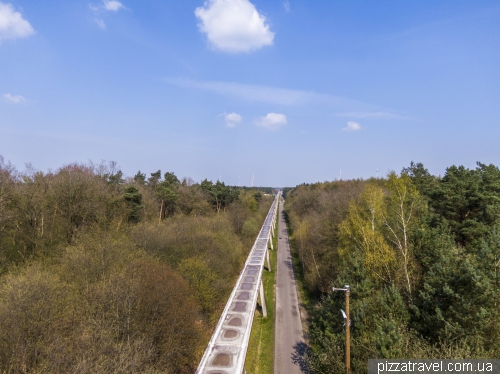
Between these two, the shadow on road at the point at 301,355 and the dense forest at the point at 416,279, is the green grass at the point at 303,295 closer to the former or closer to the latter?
the dense forest at the point at 416,279

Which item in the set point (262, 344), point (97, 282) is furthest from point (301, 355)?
point (97, 282)

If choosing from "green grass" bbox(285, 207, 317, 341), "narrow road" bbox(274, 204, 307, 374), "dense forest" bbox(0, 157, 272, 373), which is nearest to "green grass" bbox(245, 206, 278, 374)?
"narrow road" bbox(274, 204, 307, 374)

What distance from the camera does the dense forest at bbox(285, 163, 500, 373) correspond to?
12.1 metres

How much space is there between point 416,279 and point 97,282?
67.5 feet

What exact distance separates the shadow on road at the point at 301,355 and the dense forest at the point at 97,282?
24.1 ft

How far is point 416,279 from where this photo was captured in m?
17.8

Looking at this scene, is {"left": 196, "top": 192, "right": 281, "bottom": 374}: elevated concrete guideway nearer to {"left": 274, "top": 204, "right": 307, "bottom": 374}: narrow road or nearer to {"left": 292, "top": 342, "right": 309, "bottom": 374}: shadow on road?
{"left": 274, "top": 204, "right": 307, "bottom": 374}: narrow road

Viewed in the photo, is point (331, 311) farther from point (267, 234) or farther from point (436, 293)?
point (267, 234)

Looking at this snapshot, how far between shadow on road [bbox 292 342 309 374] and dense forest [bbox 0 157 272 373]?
7.36m

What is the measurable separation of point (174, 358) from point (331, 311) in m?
10.1

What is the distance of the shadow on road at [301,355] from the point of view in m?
20.3

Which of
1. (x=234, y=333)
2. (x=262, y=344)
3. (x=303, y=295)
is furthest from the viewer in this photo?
(x=303, y=295)

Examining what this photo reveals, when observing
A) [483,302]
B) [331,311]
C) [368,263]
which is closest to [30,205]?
[331,311]

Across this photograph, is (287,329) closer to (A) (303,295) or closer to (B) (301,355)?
(B) (301,355)
